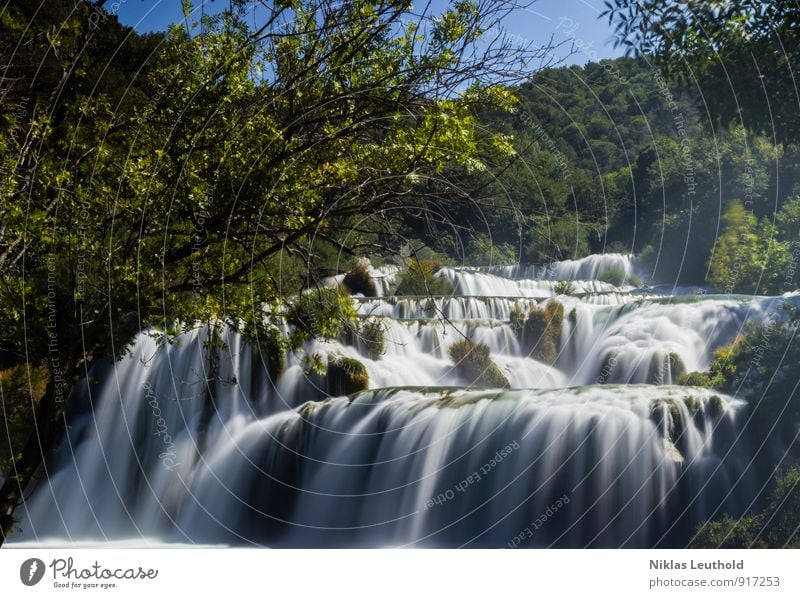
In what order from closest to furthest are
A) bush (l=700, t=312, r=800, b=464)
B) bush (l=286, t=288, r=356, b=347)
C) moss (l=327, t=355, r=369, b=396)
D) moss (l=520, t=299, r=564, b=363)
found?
bush (l=286, t=288, r=356, b=347) → bush (l=700, t=312, r=800, b=464) → moss (l=327, t=355, r=369, b=396) → moss (l=520, t=299, r=564, b=363)

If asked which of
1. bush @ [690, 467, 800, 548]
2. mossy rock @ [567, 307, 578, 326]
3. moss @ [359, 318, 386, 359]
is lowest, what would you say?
bush @ [690, 467, 800, 548]

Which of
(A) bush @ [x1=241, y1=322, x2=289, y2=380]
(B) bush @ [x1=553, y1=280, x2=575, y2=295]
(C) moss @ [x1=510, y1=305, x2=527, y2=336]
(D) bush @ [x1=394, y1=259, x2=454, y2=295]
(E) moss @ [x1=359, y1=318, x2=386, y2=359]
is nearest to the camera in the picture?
(A) bush @ [x1=241, y1=322, x2=289, y2=380]

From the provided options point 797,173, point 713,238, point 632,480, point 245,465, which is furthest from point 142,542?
point 797,173

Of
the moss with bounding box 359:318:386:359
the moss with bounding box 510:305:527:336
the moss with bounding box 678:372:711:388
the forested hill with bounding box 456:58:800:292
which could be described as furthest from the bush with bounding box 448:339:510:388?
the moss with bounding box 678:372:711:388

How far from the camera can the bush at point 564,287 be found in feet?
27.5

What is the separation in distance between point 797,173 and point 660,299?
6.02ft

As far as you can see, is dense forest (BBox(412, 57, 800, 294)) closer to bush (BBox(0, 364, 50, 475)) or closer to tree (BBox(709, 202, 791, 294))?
tree (BBox(709, 202, 791, 294))

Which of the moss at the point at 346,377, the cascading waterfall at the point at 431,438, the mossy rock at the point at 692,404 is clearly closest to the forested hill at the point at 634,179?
the cascading waterfall at the point at 431,438

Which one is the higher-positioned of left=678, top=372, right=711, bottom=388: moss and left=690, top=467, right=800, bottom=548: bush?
left=678, top=372, right=711, bottom=388: moss

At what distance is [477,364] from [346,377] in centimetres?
148

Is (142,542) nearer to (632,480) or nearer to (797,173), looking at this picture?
(632,480)

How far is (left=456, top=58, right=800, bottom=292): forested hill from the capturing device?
7.29 m

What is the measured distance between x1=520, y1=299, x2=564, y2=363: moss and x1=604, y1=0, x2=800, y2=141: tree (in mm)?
3128

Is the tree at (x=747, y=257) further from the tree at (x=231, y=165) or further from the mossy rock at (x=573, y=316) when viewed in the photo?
the tree at (x=231, y=165)
